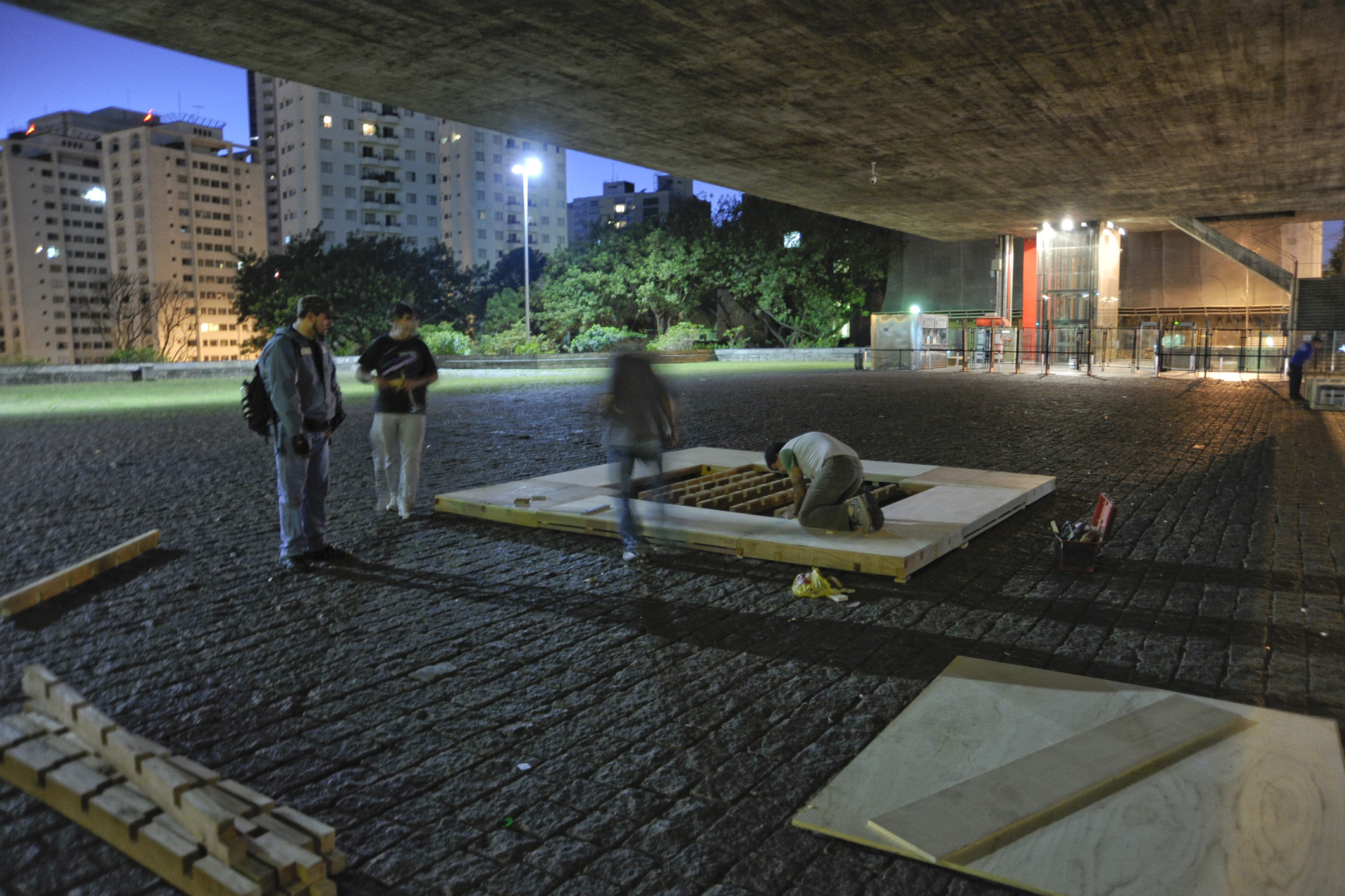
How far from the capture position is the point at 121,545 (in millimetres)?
→ 6734

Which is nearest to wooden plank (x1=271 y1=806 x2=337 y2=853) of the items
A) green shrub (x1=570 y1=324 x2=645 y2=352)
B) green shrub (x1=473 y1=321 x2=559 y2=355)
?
green shrub (x1=473 y1=321 x2=559 y2=355)

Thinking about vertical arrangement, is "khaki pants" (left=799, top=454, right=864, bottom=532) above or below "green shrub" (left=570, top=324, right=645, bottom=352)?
below

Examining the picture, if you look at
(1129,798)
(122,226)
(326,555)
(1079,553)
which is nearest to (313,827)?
(1129,798)

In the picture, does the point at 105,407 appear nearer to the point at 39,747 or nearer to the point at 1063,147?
the point at 39,747

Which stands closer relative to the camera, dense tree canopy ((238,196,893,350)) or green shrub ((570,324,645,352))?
green shrub ((570,324,645,352))

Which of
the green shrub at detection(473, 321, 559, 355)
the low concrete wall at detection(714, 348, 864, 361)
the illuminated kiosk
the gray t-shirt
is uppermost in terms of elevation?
the illuminated kiosk

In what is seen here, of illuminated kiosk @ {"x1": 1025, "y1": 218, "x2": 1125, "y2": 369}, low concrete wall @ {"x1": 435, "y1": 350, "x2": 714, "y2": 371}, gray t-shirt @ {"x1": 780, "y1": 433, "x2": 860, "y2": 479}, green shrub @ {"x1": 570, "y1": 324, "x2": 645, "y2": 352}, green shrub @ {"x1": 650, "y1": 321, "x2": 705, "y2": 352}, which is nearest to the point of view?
gray t-shirt @ {"x1": 780, "y1": 433, "x2": 860, "y2": 479}

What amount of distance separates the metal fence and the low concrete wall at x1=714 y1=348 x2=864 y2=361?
14.8 ft

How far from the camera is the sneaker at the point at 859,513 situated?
6.91 meters

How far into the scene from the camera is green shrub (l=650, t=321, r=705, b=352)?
43219mm

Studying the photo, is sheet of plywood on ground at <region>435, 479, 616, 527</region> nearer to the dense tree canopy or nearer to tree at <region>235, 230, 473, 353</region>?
the dense tree canopy

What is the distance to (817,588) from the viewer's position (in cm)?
595

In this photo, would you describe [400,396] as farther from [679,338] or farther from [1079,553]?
Result: [679,338]

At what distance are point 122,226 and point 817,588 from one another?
141429mm
